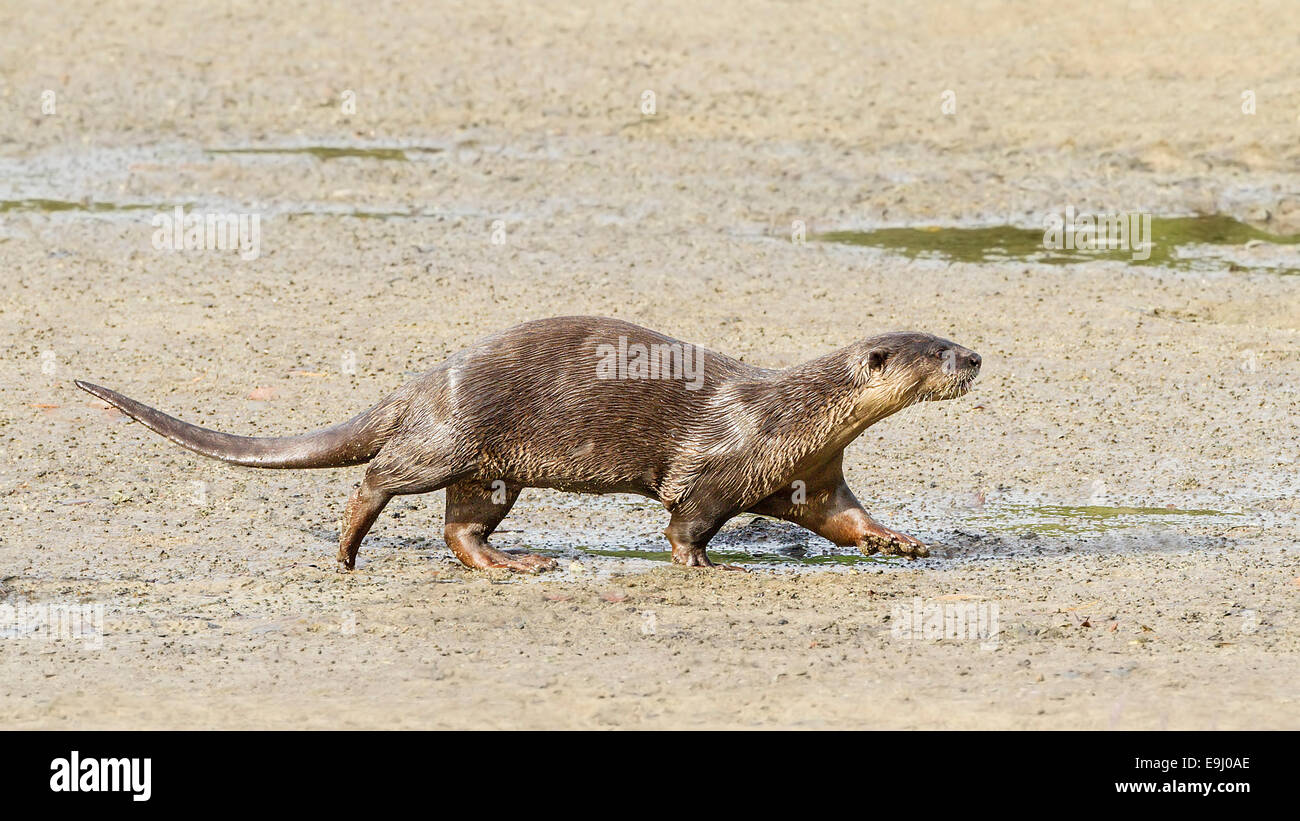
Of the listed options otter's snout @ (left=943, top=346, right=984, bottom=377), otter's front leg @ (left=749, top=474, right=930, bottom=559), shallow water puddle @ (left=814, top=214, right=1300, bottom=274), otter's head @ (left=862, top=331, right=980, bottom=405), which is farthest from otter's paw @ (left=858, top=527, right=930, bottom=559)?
shallow water puddle @ (left=814, top=214, right=1300, bottom=274)

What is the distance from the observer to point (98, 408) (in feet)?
27.4

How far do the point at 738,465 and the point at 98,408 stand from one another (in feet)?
10.8

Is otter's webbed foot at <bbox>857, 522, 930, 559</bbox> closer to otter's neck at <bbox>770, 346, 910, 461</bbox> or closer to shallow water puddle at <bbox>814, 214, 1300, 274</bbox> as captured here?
otter's neck at <bbox>770, 346, 910, 461</bbox>

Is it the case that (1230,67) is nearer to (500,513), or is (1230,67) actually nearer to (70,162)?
(70,162)

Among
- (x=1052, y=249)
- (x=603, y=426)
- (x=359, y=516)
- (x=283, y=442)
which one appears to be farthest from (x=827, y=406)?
(x=1052, y=249)

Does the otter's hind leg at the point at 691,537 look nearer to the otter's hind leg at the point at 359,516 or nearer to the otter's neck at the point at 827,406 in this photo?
the otter's neck at the point at 827,406

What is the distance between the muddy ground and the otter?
0.29m

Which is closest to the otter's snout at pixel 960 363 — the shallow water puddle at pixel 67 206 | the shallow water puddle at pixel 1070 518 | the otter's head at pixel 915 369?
the otter's head at pixel 915 369

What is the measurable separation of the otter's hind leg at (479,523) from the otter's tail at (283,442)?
34 cm

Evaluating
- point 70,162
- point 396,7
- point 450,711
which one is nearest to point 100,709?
point 450,711

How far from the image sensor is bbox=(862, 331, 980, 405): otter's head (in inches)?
253

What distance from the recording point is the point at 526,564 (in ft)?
21.5

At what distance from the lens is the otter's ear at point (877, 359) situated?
6.44 m

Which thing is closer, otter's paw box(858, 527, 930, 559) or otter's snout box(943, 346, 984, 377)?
otter's snout box(943, 346, 984, 377)
